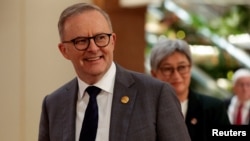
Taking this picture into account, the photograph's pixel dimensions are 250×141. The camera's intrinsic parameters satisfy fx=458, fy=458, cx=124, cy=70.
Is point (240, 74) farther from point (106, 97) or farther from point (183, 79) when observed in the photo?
point (106, 97)

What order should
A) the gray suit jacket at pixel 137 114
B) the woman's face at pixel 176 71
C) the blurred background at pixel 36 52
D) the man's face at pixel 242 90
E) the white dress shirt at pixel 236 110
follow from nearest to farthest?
the gray suit jacket at pixel 137 114 < the woman's face at pixel 176 71 < the blurred background at pixel 36 52 < the white dress shirt at pixel 236 110 < the man's face at pixel 242 90

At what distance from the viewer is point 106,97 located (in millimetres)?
1677

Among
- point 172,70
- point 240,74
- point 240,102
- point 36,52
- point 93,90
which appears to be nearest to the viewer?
point 93,90

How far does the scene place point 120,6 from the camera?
2.70 metres

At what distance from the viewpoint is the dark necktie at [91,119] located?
161 centimetres

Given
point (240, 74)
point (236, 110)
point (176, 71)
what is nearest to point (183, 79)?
point (176, 71)

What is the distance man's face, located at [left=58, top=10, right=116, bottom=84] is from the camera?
1566 mm

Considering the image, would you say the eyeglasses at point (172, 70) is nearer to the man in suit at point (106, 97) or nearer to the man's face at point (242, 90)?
the man in suit at point (106, 97)

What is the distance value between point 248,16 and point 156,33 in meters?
0.79

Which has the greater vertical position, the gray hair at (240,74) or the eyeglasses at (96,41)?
the eyeglasses at (96,41)

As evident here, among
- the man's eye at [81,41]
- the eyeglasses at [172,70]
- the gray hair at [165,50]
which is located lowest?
the eyeglasses at [172,70]

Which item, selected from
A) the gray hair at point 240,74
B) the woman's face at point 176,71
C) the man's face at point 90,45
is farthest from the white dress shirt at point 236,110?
the man's face at point 90,45

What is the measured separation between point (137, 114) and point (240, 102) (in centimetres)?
175

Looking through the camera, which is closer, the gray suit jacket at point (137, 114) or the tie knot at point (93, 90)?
the gray suit jacket at point (137, 114)
